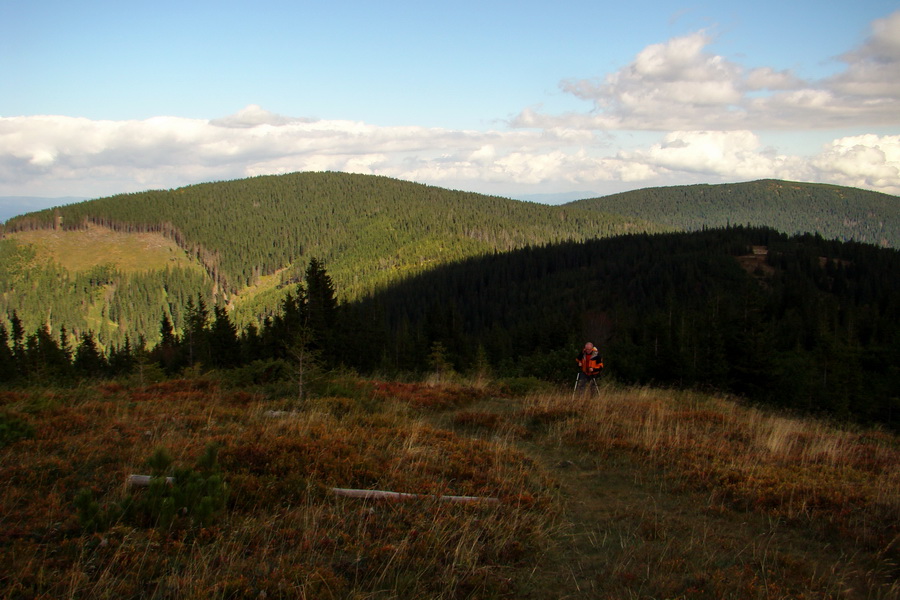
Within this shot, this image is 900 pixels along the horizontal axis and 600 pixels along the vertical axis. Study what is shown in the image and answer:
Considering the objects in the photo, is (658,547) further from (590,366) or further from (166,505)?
(590,366)

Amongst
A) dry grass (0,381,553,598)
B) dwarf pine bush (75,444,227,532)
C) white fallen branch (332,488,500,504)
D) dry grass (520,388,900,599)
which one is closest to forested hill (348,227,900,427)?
dry grass (520,388,900,599)

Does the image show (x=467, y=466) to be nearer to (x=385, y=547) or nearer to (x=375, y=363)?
(x=385, y=547)

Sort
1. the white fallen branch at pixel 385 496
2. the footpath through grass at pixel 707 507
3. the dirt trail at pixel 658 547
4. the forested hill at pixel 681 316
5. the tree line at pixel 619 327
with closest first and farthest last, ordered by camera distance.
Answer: the dirt trail at pixel 658 547, the footpath through grass at pixel 707 507, the white fallen branch at pixel 385 496, the tree line at pixel 619 327, the forested hill at pixel 681 316

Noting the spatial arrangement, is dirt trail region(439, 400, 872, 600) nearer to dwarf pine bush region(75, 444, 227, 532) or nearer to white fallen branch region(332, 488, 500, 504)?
white fallen branch region(332, 488, 500, 504)

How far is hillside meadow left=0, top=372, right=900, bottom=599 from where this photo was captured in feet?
13.4

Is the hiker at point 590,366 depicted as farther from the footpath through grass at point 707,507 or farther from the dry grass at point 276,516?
the dry grass at point 276,516

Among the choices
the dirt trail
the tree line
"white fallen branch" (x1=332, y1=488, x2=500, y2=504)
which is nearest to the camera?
the dirt trail

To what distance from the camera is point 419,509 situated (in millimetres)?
5387

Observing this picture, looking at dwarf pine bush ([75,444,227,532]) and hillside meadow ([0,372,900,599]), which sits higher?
dwarf pine bush ([75,444,227,532])

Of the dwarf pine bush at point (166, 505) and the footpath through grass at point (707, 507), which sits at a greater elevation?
the dwarf pine bush at point (166, 505)

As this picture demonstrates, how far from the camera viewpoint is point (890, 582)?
4.54m

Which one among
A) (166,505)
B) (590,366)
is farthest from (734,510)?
(590,366)

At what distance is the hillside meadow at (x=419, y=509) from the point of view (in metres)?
4.07

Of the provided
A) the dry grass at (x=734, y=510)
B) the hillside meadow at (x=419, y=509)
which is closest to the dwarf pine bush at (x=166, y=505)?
the hillside meadow at (x=419, y=509)
